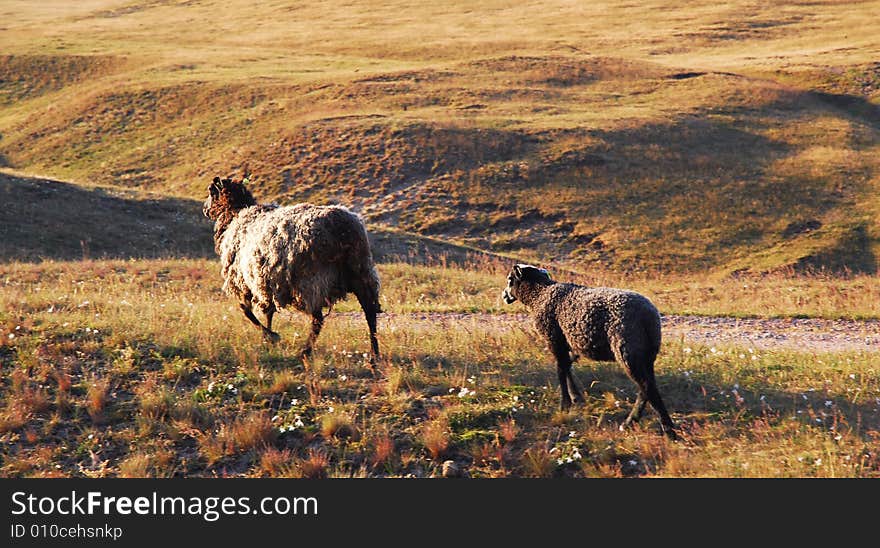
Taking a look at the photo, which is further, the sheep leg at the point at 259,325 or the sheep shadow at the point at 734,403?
the sheep leg at the point at 259,325

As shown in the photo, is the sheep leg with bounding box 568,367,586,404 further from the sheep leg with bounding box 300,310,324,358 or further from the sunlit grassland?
the sheep leg with bounding box 300,310,324,358

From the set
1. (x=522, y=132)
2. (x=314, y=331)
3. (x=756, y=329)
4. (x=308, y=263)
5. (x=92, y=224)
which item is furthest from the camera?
(x=522, y=132)

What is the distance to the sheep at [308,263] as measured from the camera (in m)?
11.0

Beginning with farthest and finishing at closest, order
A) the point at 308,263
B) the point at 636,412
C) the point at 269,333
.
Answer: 1. the point at 269,333
2. the point at 308,263
3. the point at 636,412

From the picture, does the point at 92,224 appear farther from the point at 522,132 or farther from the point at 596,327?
the point at 596,327

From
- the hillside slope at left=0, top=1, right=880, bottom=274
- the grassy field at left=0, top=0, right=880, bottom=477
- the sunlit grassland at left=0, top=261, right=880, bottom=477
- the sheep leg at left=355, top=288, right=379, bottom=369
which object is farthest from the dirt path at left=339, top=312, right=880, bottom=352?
the hillside slope at left=0, top=1, right=880, bottom=274

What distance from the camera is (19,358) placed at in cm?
1121

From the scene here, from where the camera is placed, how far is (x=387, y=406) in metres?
10.1

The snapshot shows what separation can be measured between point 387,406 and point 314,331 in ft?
6.63

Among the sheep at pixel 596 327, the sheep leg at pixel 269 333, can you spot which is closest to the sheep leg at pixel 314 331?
the sheep leg at pixel 269 333

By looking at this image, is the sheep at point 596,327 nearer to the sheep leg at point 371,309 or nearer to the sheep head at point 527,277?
the sheep head at point 527,277

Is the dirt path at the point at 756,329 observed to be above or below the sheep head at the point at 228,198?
below

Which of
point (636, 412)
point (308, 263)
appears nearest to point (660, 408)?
point (636, 412)

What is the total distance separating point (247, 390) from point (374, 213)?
31.7 m
